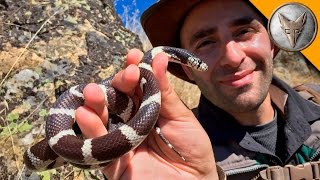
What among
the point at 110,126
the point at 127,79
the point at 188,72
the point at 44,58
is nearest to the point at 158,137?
the point at 110,126

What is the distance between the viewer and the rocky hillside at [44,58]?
149 inches

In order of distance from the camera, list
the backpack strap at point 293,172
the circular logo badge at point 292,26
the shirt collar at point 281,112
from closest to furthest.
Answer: the backpack strap at point 293,172 → the shirt collar at point 281,112 → the circular logo badge at point 292,26

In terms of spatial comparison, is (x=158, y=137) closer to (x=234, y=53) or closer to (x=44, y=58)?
(x=234, y=53)

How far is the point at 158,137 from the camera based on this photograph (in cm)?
290

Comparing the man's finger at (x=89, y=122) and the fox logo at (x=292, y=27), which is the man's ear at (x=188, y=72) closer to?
the fox logo at (x=292, y=27)

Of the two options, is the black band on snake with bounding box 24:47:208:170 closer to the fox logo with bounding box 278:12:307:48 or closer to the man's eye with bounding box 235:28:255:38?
the man's eye with bounding box 235:28:255:38

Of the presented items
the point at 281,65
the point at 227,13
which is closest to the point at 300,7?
the point at 227,13

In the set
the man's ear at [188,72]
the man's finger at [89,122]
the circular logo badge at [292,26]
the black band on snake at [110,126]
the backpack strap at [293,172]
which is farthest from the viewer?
the man's ear at [188,72]

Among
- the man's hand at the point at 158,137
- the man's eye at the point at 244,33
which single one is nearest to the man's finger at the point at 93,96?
the man's hand at the point at 158,137

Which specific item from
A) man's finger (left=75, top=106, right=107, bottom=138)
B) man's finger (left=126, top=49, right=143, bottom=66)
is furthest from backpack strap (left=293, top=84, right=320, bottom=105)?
man's finger (left=75, top=106, right=107, bottom=138)

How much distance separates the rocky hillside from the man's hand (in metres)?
1.04

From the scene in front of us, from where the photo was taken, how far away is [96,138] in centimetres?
276

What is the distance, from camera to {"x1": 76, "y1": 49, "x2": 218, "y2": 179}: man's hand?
266cm

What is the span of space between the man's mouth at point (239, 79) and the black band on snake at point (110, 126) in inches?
34.7
